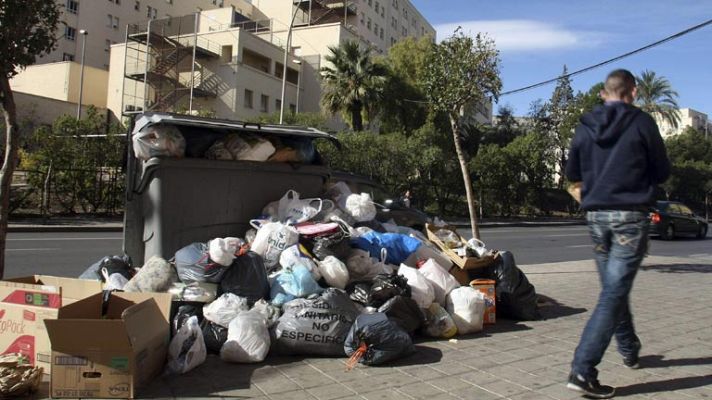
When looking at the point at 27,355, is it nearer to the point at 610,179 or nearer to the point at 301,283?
the point at 301,283

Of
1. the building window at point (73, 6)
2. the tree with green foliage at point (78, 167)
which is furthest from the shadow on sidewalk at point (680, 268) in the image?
the building window at point (73, 6)

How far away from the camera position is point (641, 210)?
3504 mm

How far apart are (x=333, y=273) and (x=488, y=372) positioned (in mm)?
1599

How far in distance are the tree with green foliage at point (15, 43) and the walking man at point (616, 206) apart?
4668 mm

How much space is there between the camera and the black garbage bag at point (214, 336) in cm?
427

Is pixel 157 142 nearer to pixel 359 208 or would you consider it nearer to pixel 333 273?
pixel 333 273

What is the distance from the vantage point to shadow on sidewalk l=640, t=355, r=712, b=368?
4324mm

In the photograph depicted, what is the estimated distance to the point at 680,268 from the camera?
36.1ft

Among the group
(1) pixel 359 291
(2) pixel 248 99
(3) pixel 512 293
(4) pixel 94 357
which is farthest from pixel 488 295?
(2) pixel 248 99

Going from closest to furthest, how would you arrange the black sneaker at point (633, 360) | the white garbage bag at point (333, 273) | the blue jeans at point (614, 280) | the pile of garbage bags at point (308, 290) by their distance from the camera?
the blue jeans at point (614, 280), the black sneaker at point (633, 360), the pile of garbage bags at point (308, 290), the white garbage bag at point (333, 273)

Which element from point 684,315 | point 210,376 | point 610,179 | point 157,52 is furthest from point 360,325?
point 157,52

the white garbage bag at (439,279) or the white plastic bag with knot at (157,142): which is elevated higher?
the white plastic bag with knot at (157,142)

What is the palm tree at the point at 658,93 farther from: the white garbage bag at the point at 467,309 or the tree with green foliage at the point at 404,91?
the white garbage bag at the point at 467,309

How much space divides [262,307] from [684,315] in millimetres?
4812
